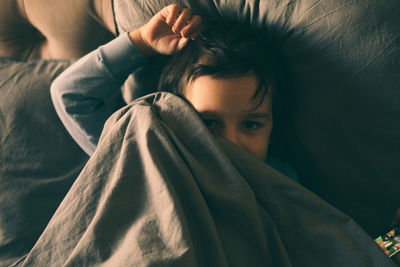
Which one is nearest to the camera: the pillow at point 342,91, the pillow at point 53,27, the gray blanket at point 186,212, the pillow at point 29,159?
the gray blanket at point 186,212

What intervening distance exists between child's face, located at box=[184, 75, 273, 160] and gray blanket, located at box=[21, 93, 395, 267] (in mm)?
69

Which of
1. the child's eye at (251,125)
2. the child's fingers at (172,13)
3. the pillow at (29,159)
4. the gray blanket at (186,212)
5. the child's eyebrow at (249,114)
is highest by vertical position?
the child's fingers at (172,13)

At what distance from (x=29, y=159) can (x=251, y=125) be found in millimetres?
516

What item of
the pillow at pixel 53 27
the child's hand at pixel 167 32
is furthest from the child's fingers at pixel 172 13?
the pillow at pixel 53 27

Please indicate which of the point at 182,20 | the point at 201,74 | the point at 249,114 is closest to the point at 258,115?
the point at 249,114

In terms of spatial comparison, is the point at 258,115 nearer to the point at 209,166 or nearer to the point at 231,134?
the point at 231,134

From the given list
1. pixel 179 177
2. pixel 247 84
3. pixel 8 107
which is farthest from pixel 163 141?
pixel 8 107

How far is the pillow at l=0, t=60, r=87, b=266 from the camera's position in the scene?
1.97 feet

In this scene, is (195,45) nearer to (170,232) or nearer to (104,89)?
(104,89)

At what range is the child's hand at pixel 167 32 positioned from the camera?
1.80 ft

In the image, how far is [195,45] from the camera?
22.2 inches

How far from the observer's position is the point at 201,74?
53cm

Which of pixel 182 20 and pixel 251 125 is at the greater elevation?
pixel 182 20

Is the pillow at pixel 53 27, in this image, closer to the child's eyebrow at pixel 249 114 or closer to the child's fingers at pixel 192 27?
the child's fingers at pixel 192 27
